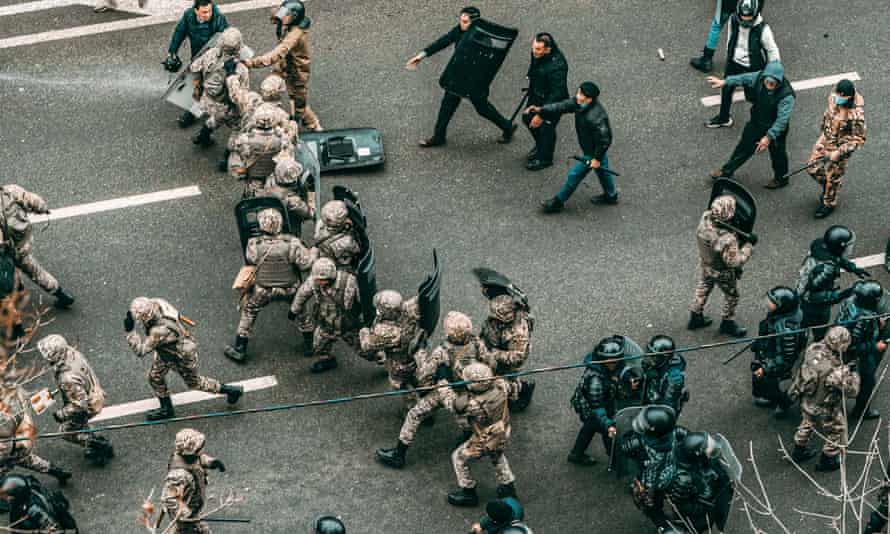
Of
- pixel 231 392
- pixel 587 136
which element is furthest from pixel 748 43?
pixel 231 392

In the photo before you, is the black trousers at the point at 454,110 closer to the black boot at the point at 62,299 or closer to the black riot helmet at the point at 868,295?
the black boot at the point at 62,299

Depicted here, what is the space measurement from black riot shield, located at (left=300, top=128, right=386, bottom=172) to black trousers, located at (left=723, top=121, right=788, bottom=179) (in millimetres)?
4220

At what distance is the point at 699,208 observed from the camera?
16594 mm

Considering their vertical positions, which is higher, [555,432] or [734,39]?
[734,39]

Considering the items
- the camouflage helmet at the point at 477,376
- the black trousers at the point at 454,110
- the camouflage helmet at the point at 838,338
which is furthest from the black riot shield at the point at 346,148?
the camouflage helmet at the point at 838,338

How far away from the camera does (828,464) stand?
13641 mm

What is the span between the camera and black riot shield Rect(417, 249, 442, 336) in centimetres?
1343

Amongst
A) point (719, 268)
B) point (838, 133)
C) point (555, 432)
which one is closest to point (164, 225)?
point (555, 432)

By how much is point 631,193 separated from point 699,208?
0.84 metres

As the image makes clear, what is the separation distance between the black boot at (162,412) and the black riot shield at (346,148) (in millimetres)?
3991

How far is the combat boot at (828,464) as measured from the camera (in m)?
13.6

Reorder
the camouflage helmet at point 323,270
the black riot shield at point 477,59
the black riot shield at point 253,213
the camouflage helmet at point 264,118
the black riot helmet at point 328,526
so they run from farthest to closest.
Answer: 1. the black riot shield at point 477,59
2. the camouflage helmet at point 264,118
3. the black riot shield at point 253,213
4. the camouflage helmet at point 323,270
5. the black riot helmet at point 328,526

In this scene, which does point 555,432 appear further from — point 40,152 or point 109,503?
point 40,152

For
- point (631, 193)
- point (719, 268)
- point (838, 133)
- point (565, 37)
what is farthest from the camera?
point (565, 37)
